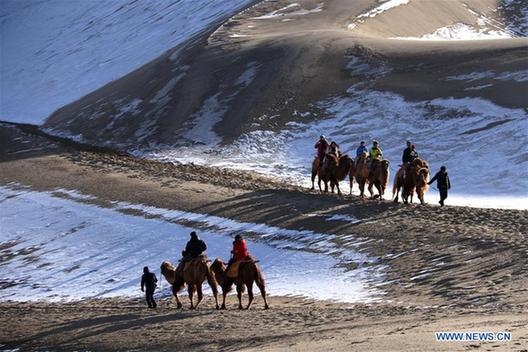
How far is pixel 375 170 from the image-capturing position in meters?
32.8

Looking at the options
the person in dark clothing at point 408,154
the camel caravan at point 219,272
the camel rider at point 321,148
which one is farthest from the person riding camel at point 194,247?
the camel rider at point 321,148

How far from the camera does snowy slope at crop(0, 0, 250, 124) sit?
249 feet

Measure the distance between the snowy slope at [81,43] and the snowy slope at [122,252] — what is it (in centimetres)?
3236

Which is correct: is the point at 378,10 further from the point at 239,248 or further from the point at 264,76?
the point at 239,248

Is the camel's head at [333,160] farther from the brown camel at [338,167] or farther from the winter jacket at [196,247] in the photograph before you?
the winter jacket at [196,247]

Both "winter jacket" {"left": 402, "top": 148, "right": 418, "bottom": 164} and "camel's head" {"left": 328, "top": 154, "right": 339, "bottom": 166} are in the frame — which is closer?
"winter jacket" {"left": 402, "top": 148, "right": 418, "bottom": 164}

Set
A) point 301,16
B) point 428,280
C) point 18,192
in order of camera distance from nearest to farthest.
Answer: point 428,280 < point 18,192 < point 301,16

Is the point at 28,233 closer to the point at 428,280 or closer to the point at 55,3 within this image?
the point at 428,280

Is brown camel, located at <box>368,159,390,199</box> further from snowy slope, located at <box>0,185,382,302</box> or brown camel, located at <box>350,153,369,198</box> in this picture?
snowy slope, located at <box>0,185,382,302</box>

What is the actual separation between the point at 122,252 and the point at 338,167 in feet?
28.3

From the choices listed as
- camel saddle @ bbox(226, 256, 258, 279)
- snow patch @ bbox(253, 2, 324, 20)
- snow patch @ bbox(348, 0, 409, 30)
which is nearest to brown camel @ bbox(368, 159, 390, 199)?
camel saddle @ bbox(226, 256, 258, 279)

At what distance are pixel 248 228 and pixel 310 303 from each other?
7877 mm

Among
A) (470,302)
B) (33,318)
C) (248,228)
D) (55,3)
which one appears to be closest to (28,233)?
(248,228)

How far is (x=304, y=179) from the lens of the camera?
138 feet
